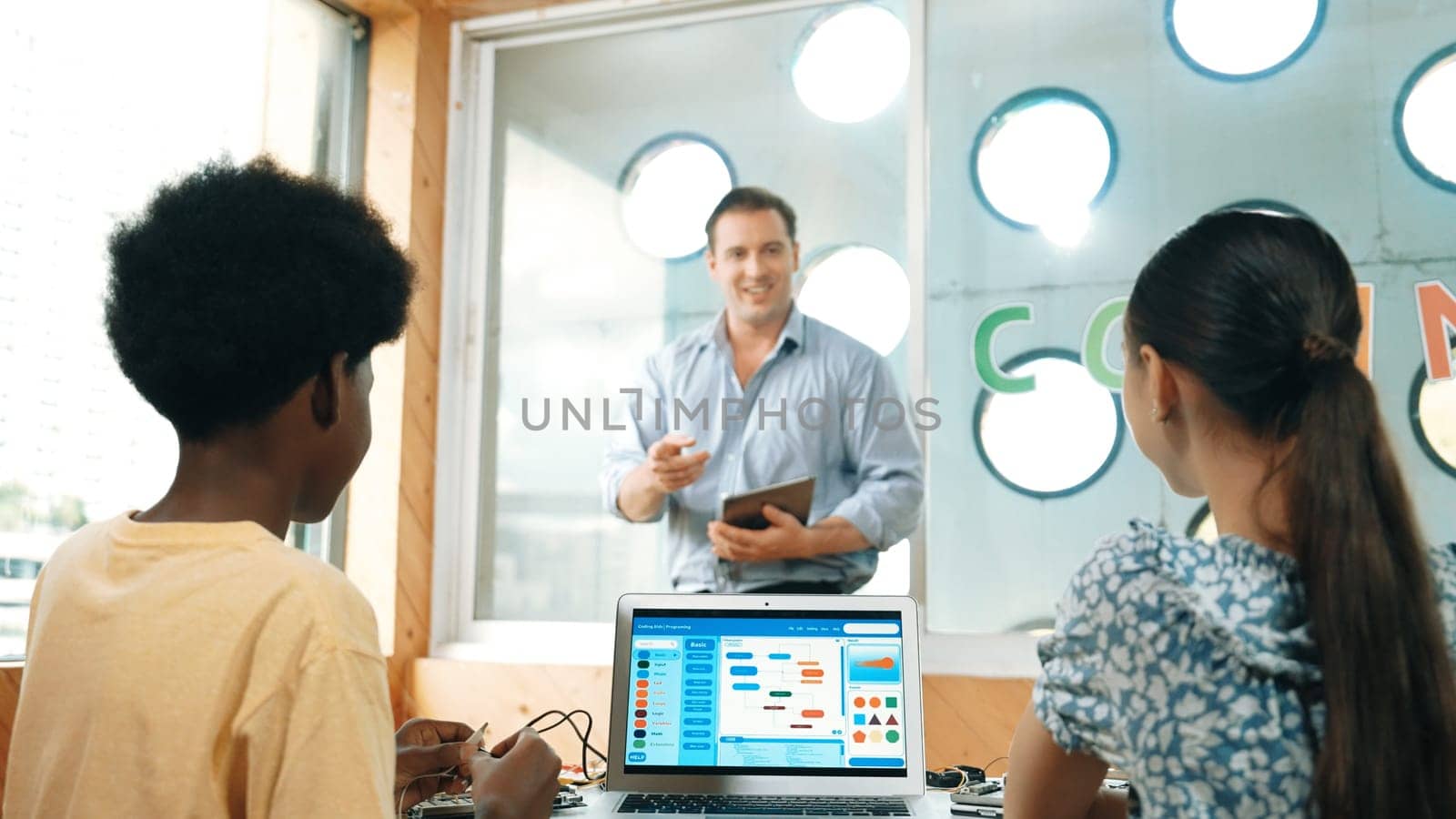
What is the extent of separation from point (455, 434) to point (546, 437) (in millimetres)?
305

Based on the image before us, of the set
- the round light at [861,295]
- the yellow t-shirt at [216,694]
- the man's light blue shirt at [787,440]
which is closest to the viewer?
the yellow t-shirt at [216,694]

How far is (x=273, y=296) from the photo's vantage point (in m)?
0.94

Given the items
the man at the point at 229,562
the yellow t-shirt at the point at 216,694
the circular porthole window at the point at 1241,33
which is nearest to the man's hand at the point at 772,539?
the circular porthole window at the point at 1241,33

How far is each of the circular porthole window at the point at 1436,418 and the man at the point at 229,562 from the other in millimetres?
2481

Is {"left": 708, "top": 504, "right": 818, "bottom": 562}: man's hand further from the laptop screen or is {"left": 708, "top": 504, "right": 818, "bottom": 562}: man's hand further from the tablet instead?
the laptop screen

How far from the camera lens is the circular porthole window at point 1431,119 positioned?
2781mm

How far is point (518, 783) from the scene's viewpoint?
4.06 feet

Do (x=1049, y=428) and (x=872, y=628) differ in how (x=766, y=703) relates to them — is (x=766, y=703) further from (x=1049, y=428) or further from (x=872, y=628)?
(x=1049, y=428)

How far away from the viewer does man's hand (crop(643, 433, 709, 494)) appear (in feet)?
9.67

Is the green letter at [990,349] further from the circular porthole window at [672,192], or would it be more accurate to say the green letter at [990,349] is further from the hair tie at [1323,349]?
the hair tie at [1323,349]

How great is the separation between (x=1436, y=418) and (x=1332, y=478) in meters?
2.06

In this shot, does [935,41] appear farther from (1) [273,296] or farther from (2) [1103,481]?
(1) [273,296]

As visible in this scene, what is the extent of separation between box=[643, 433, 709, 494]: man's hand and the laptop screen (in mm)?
1028

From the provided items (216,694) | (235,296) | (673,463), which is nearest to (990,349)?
(673,463)
